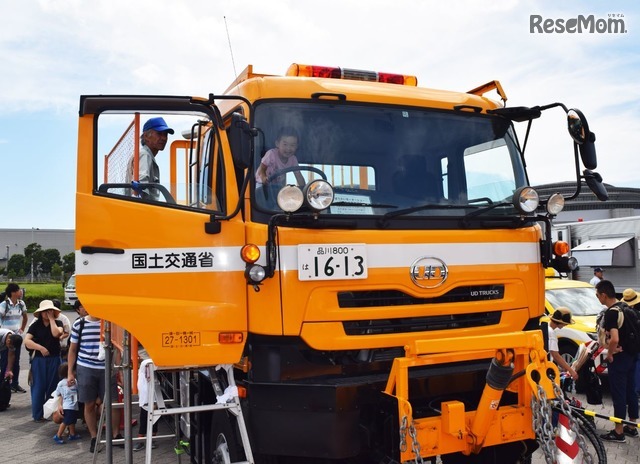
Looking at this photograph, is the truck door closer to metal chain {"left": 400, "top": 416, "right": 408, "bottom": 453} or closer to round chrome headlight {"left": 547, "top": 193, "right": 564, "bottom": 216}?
metal chain {"left": 400, "top": 416, "right": 408, "bottom": 453}

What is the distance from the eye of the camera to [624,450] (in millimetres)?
6594

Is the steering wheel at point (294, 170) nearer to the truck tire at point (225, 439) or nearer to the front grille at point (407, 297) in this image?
the front grille at point (407, 297)

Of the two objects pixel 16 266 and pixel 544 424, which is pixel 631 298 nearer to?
pixel 544 424

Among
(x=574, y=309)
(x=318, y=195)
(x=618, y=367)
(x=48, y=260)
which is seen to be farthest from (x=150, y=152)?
(x=48, y=260)

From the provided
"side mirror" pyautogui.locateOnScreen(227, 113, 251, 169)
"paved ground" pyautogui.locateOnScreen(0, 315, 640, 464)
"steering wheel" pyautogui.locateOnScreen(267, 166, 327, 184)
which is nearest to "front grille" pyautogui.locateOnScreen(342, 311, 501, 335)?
"steering wheel" pyautogui.locateOnScreen(267, 166, 327, 184)

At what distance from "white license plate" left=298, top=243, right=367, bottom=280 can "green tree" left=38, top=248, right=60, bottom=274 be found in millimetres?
75796

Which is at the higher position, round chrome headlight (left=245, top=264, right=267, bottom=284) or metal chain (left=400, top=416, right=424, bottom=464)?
round chrome headlight (left=245, top=264, right=267, bottom=284)

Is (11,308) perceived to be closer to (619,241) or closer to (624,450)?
(624,450)

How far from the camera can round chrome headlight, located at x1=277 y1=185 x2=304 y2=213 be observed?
3.62 m

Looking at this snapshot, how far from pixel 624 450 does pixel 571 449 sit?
3.37 m

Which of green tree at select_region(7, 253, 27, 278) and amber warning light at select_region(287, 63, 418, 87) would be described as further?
green tree at select_region(7, 253, 27, 278)

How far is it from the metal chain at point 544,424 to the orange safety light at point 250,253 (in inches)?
74.7

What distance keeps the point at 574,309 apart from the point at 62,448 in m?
8.50

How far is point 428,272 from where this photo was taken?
4031 millimetres
